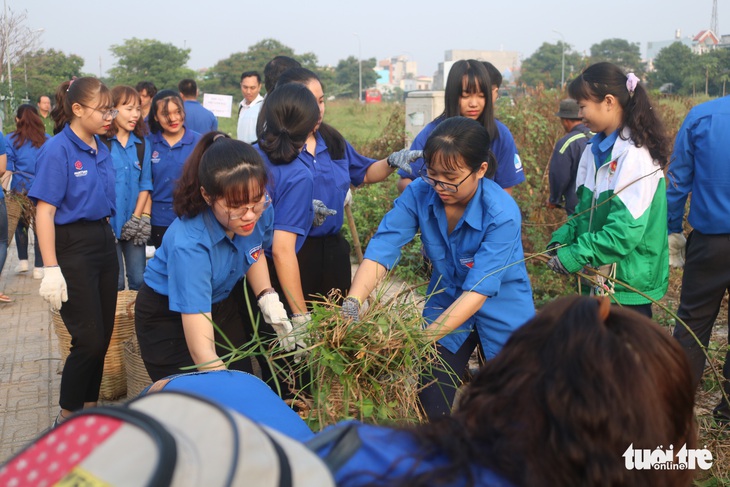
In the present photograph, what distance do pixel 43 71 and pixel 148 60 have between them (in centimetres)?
2259

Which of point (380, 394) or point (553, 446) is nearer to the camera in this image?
point (553, 446)

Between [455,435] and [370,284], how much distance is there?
1.64 metres

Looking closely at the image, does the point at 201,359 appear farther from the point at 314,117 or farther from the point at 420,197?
the point at 314,117

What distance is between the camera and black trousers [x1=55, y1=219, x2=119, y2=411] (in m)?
3.66

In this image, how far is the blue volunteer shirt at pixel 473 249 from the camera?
2.77 meters

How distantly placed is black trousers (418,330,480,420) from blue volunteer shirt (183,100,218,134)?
15.0ft

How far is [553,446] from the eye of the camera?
1104 millimetres

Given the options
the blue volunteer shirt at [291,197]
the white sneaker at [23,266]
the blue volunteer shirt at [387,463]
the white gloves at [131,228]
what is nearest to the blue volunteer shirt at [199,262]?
the blue volunteer shirt at [291,197]

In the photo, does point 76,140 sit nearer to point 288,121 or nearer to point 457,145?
point 288,121

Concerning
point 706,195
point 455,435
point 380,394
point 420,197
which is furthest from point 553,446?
point 706,195

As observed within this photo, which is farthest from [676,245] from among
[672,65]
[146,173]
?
[672,65]

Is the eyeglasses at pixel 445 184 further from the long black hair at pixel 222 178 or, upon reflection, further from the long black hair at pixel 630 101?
the long black hair at pixel 630 101

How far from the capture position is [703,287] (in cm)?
361

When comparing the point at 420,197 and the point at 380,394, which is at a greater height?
the point at 420,197
